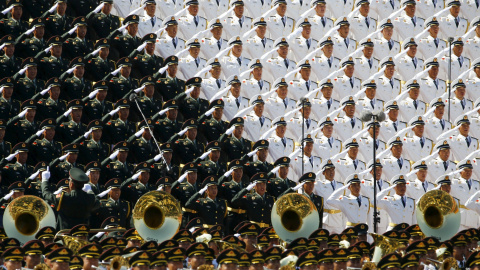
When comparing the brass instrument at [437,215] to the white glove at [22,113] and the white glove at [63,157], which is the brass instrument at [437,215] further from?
the white glove at [22,113]

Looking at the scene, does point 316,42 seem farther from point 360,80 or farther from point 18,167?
point 18,167

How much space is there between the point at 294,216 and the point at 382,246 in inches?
58.4

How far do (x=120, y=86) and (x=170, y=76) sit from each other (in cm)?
92

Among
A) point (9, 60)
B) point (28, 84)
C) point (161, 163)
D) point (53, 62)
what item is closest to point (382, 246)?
point (161, 163)

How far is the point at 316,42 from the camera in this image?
21562 millimetres

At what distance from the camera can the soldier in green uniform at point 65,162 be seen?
60.1ft

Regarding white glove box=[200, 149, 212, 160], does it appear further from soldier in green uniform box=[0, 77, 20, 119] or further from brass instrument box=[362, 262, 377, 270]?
brass instrument box=[362, 262, 377, 270]

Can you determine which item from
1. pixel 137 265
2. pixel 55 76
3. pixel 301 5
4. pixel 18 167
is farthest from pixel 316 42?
pixel 137 265

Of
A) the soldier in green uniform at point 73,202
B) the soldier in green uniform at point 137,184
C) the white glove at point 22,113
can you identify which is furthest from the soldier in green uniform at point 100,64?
the soldier in green uniform at point 73,202

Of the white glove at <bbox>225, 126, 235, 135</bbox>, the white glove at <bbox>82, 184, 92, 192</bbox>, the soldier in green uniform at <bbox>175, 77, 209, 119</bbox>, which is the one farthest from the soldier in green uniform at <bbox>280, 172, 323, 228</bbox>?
the white glove at <bbox>82, 184, 92, 192</bbox>

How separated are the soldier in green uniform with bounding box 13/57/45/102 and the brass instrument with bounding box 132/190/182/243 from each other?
13.6ft

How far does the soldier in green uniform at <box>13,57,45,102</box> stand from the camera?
1938 cm

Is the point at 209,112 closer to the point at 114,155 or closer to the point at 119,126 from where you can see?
the point at 119,126

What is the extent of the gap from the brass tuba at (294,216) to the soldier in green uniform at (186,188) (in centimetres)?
190
